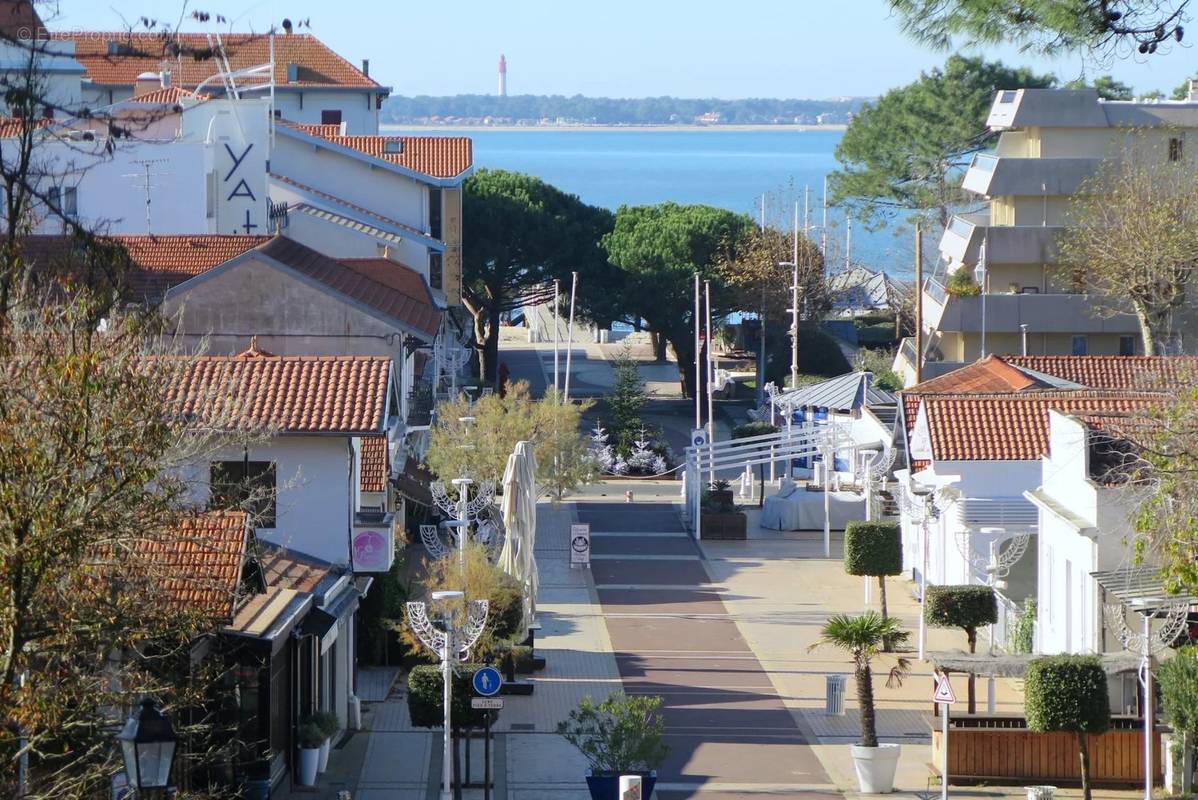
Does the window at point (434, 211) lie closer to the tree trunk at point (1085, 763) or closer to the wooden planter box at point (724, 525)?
the wooden planter box at point (724, 525)

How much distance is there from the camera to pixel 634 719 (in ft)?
75.3

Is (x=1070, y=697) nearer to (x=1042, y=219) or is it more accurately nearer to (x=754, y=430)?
(x=754, y=430)

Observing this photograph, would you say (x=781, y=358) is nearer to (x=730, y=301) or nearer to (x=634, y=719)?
(x=730, y=301)

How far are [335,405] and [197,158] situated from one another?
2187 cm

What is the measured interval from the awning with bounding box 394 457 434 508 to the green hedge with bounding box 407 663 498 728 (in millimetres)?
13198

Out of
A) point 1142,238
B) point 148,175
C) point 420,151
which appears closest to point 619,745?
point 148,175

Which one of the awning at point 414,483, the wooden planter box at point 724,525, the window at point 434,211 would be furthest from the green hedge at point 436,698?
the window at point 434,211

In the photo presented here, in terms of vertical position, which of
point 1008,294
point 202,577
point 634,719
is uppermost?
point 1008,294

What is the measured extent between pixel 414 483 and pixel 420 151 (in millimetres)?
24170

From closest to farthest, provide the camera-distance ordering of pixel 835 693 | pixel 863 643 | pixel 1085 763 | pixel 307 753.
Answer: pixel 1085 763
pixel 307 753
pixel 863 643
pixel 835 693

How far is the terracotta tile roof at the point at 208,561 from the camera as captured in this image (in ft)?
55.1

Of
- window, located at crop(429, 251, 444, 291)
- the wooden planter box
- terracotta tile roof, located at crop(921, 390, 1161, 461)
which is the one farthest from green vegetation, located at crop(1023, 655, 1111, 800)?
window, located at crop(429, 251, 444, 291)

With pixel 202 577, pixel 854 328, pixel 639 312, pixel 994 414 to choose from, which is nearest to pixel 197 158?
pixel 994 414

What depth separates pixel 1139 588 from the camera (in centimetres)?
2498
